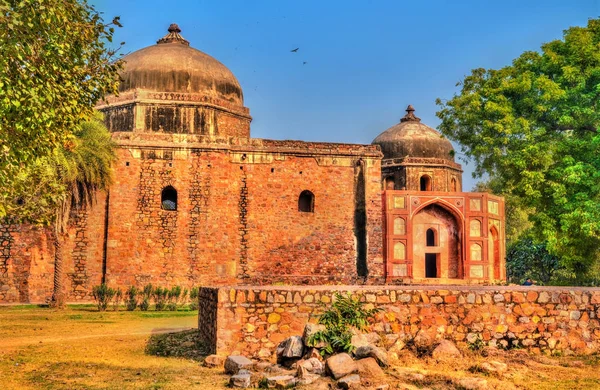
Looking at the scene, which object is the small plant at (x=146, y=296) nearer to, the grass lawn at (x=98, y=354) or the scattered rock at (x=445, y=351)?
the grass lawn at (x=98, y=354)

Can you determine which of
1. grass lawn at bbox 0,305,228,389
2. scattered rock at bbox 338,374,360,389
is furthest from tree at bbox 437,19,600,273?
scattered rock at bbox 338,374,360,389

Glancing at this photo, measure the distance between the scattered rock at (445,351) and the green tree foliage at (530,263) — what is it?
2471 cm

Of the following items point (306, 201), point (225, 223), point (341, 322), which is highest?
point (306, 201)

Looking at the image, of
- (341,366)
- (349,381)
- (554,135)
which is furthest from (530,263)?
(349,381)

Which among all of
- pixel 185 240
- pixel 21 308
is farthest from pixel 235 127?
pixel 21 308

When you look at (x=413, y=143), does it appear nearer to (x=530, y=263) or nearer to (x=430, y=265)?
(x=430, y=265)

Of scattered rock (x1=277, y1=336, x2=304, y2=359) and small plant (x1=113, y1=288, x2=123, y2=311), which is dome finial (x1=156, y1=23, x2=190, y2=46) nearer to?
small plant (x1=113, y1=288, x2=123, y2=311)

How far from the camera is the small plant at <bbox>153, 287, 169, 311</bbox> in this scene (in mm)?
16984

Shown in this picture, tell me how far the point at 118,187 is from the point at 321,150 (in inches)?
264

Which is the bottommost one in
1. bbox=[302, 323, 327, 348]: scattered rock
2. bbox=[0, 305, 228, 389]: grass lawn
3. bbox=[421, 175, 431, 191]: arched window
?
bbox=[0, 305, 228, 389]: grass lawn

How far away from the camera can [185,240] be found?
1952 cm

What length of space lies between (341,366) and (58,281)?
12.7 meters

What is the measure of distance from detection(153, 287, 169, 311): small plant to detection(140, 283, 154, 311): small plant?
0.61ft

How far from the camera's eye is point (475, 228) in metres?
22.6
